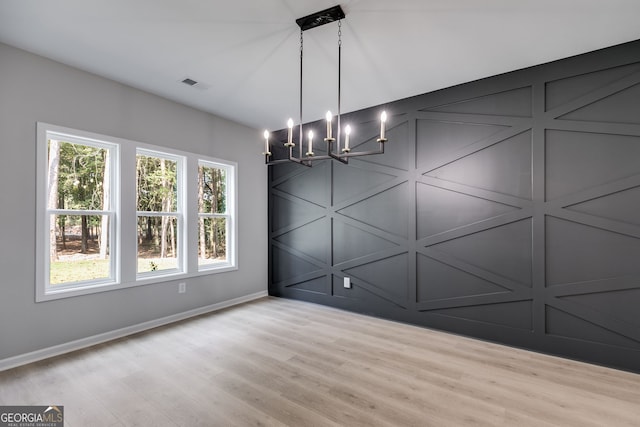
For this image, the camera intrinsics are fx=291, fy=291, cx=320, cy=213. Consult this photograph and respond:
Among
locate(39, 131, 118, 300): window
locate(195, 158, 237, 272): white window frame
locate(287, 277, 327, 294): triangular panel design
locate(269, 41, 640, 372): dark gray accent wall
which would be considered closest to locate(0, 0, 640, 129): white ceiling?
locate(269, 41, 640, 372): dark gray accent wall

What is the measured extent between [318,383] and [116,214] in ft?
9.32

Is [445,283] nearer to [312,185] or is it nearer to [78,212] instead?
[312,185]

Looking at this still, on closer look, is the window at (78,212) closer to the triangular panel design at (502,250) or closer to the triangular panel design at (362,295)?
the triangular panel design at (362,295)

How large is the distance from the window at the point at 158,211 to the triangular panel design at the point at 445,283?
3221 mm

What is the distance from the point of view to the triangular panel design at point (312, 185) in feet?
14.8

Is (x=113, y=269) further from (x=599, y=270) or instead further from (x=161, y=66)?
(x=599, y=270)

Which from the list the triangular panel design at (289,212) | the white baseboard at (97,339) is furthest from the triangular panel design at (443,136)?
the white baseboard at (97,339)

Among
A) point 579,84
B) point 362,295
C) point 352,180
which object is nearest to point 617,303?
point 579,84

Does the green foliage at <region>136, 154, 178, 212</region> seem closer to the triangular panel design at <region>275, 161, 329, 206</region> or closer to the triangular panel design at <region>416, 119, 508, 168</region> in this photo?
the triangular panel design at <region>275, 161, 329, 206</region>

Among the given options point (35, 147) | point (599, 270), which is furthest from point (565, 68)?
point (35, 147)

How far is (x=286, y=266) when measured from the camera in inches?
195

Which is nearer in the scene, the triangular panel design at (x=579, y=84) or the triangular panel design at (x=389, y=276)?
the triangular panel design at (x=579, y=84)

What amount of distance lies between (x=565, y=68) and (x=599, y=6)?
75 centimetres

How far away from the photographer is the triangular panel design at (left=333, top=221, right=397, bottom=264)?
3976 millimetres
